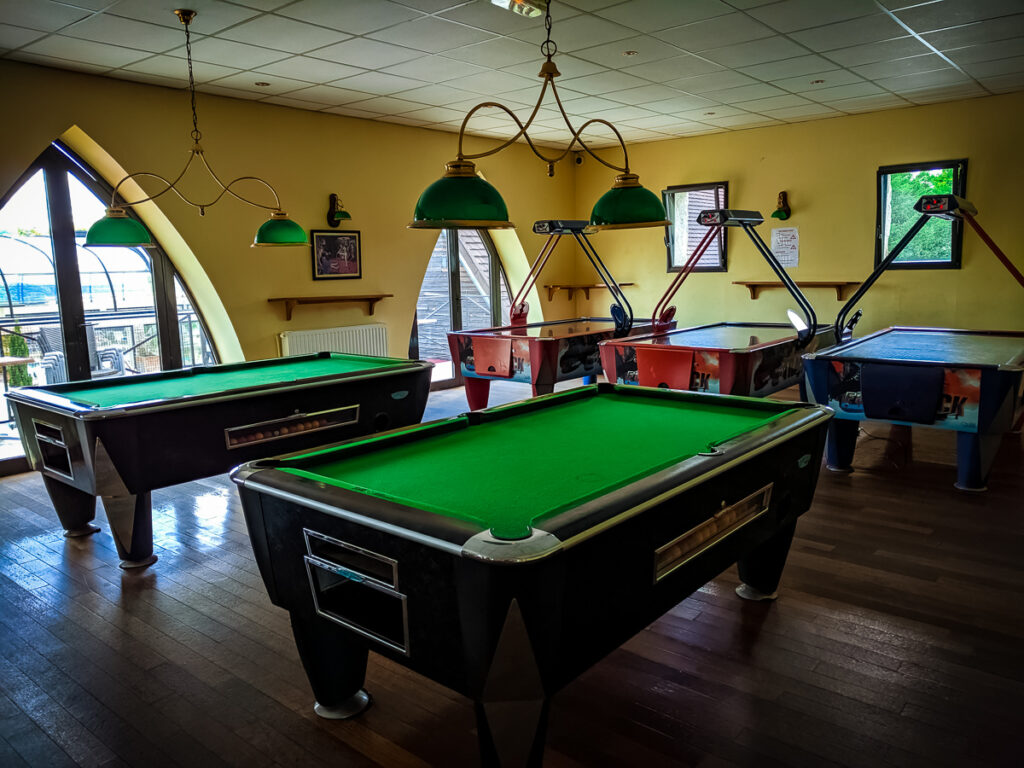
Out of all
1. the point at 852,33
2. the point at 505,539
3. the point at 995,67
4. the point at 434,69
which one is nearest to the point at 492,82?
the point at 434,69

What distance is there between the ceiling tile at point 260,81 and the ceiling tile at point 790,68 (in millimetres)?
3197

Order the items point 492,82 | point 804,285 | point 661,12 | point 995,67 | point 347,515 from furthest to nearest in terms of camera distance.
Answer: point 804,285, point 492,82, point 995,67, point 661,12, point 347,515

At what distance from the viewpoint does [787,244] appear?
287 inches

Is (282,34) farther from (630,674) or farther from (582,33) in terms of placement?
(630,674)

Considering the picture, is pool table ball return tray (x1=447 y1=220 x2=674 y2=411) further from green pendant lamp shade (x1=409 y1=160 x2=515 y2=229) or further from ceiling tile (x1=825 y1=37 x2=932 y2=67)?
green pendant lamp shade (x1=409 y1=160 x2=515 y2=229)

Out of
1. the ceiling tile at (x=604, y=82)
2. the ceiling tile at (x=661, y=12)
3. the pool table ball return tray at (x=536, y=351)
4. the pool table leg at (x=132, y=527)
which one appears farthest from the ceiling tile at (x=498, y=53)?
the pool table leg at (x=132, y=527)

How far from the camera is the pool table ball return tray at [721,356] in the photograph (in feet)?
15.0

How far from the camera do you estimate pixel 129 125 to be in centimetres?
499

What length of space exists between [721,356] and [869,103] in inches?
131

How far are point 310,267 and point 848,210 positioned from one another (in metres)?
5.05

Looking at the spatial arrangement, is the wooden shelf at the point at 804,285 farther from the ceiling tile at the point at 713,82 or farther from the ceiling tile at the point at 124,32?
the ceiling tile at the point at 124,32

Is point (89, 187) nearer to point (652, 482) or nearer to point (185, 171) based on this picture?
point (185, 171)

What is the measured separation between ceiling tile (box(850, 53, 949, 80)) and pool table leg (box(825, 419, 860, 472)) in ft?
8.12

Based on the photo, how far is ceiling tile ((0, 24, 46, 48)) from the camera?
148 inches
